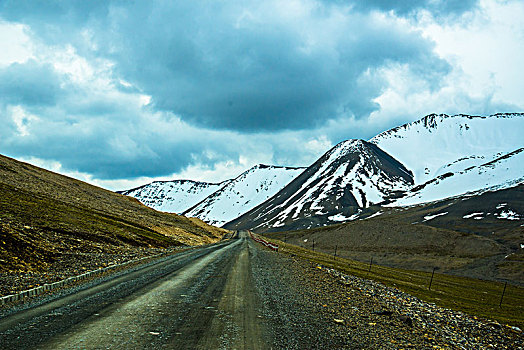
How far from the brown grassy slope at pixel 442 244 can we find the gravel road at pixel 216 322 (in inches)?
4020

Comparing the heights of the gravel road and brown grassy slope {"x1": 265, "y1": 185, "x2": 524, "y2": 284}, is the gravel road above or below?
below

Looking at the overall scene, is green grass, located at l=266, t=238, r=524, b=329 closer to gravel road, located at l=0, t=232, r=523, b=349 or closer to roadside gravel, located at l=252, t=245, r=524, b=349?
roadside gravel, located at l=252, t=245, r=524, b=349

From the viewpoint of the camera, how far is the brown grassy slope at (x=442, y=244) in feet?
356

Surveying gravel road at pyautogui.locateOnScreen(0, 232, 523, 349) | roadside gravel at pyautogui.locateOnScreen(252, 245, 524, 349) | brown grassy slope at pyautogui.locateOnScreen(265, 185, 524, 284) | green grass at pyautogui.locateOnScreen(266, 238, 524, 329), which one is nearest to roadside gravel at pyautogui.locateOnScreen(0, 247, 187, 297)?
gravel road at pyautogui.locateOnScreen(0, 232, 523, 349)

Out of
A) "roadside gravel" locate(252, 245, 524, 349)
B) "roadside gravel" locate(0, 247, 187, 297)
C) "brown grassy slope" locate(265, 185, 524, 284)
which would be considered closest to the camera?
"roadside gravel" locate(252, 245, 524, 349)

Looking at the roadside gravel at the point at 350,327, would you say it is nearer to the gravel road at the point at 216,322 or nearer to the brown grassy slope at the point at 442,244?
the gravel road at the point at 216,322

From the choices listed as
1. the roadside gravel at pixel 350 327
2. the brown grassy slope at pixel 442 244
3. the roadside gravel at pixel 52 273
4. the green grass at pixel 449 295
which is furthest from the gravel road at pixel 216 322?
the brown grassy slope at pixel 442 244

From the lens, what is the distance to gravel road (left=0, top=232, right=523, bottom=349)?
988 cm

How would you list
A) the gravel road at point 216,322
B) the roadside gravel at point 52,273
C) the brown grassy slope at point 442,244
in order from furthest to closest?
the brown grassy slope at point 442,244
the roadside gravel at point 52,273
the gravel road at point 216,322

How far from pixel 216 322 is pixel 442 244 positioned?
5413 inches

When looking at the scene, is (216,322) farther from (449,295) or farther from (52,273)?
(449,295)

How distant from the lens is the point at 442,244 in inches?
5128

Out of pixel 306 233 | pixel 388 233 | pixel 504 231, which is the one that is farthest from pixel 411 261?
pixel 306 233

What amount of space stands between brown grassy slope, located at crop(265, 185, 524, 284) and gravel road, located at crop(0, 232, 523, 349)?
335 feet
